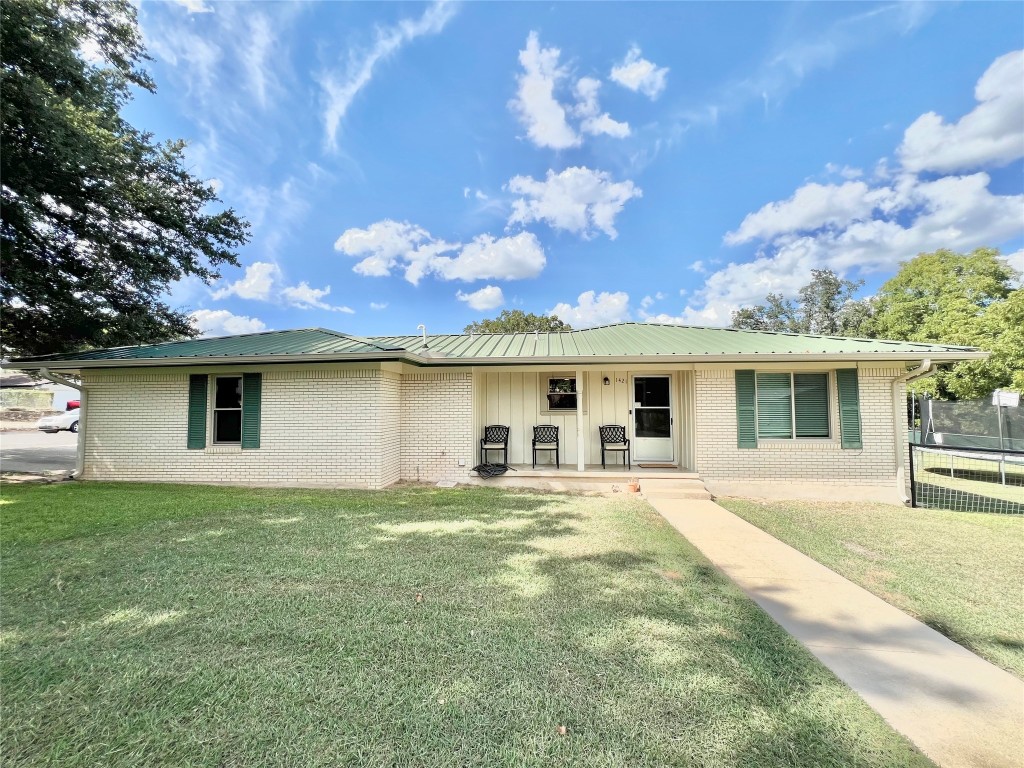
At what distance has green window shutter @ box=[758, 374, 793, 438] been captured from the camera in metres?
7.43

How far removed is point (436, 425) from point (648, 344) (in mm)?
4576

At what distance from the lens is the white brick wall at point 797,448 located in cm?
720

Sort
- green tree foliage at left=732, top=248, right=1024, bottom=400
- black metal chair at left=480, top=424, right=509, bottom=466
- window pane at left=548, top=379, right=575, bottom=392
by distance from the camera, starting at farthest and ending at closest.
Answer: green tree foliage at left=732, top=248, right=1024, bottom=400 < window pane at left=548, top=379, right=575, bottom=392 < black metal chair at left=480, top=424, right=509, bottom=466

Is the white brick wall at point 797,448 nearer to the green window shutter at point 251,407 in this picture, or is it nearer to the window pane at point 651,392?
the window pane at point 651,392

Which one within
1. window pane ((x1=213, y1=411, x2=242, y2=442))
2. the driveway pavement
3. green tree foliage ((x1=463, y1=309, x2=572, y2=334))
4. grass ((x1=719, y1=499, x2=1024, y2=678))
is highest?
green tree foliage ((x1=463, y1=309, x2=572, y2=334))

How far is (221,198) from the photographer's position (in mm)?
11922

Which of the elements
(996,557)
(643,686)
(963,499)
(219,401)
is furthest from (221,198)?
(963,499)

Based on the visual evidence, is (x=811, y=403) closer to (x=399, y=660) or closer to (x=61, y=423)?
(x=399, y=660)

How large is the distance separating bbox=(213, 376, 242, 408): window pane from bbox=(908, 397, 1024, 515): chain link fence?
1242 cm

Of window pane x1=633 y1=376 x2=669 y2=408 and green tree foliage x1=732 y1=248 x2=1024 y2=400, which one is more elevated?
green tree foliage x1=732 y1=248 x2=1024 y2=400

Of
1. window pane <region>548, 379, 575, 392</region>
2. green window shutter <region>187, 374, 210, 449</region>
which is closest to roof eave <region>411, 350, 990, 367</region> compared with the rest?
window pane <region>548, 379, 575, 392</region>

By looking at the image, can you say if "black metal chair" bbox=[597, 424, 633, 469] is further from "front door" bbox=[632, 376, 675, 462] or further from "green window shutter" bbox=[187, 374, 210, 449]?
"green window shutter" bbox=[187, 374, 210, 449]

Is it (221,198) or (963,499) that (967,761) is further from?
(221,198)

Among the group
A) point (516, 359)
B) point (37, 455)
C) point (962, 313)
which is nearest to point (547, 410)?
point (516, 359)
